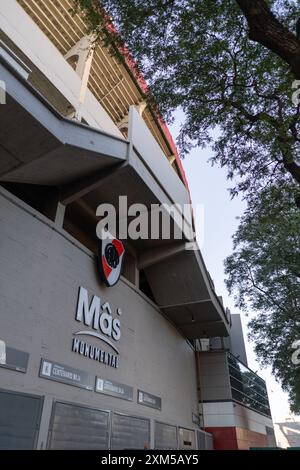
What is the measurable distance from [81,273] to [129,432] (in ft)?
14.9

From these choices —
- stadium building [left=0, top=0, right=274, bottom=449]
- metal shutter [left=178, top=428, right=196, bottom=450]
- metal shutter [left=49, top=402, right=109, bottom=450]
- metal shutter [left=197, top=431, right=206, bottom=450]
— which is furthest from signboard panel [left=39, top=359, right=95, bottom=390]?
metal shutter [left=197, top=431, right=206, bottom=450]

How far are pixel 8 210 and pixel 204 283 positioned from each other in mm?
8120

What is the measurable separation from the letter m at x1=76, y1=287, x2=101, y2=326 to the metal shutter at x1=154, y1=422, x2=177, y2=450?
483cm

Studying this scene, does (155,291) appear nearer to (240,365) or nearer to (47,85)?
(47,85)

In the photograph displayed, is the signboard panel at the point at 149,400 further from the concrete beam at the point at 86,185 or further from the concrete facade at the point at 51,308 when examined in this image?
the concrete beam at the point at 86,185

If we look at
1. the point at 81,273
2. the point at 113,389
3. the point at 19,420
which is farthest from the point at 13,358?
the point at 113,389

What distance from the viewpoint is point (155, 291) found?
43.2 feet

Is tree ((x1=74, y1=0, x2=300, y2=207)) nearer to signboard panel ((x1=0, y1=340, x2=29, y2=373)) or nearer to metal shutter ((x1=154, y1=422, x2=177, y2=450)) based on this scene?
signboard panel ((x1=0, y1=340, x2=29, y2=373))

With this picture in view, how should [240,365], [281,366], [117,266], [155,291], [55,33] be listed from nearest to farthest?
[117,266] → [55,33] → [155,291] → [281,366] → [240,365]

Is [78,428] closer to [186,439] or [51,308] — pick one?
[51,308]

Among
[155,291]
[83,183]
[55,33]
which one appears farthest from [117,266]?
[55,33]

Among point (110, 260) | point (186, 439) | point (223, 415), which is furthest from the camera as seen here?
point (223, 415)

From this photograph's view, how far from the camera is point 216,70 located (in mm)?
7418

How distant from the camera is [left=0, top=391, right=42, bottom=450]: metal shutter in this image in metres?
5.43
